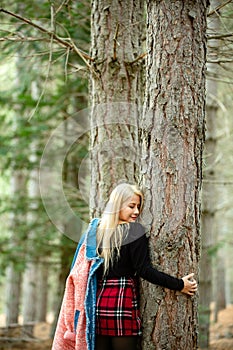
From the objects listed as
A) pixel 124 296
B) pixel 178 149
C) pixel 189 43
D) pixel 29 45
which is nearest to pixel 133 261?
pixel 124 296

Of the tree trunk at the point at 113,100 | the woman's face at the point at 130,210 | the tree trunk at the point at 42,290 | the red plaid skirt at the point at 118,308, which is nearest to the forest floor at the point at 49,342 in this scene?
the tree trunk at the point at 42,290

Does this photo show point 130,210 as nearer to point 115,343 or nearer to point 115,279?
point 115,279

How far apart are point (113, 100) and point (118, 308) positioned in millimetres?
2235

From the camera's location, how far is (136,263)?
3672mm

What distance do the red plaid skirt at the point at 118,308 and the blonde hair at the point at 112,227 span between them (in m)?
0.16

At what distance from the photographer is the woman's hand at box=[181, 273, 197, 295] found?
3.62 meters

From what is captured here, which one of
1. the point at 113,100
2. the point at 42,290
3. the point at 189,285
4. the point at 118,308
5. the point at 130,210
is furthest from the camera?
the point at 42,290

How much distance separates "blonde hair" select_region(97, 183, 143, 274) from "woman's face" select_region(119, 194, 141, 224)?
0.02 m

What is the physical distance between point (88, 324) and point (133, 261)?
0.64 meters

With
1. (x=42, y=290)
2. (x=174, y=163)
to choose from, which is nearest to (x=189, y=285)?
(x=174, y=163)

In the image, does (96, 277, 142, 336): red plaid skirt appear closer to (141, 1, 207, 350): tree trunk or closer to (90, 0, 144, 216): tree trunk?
(141, 1, 207, 350): tree trunk

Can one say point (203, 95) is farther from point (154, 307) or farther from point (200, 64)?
point (154, 307)

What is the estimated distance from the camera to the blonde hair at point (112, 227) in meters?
3.80

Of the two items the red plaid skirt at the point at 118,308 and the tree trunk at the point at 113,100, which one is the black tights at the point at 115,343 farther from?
the tree trunk at the point at 113,100
